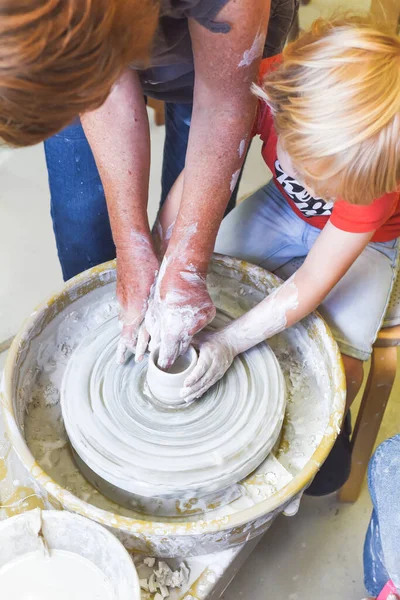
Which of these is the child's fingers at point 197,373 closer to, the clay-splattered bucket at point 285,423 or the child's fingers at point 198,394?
the child's fingers at point 198,394

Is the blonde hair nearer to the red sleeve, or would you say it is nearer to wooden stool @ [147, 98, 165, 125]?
the red sleeve

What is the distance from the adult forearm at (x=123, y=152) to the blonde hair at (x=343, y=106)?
339mm

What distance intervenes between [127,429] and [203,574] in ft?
1.09

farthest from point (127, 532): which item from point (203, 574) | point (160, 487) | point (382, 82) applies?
point (382, 82)

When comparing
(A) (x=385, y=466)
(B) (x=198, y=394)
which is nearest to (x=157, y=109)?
(B) (x=198, y=394)

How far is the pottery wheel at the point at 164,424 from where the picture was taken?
1207mm

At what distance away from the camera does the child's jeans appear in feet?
4.93

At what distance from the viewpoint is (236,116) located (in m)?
1.23

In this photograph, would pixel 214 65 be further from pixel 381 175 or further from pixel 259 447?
pixel 259 447

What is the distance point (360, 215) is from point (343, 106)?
0.88ft

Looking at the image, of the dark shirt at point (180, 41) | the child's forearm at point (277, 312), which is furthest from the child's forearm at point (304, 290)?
the dark shirt at point (180, 41)

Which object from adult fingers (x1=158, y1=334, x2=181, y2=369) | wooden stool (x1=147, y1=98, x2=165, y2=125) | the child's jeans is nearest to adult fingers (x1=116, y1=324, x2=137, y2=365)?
adult fingers (x1=158, y1=334, x2=181, y2=369)

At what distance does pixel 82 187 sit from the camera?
66.9 inches

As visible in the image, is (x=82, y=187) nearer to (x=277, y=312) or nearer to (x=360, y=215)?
(x=277, y=312)
